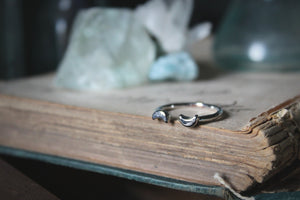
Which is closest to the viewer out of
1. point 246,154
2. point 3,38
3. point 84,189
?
point 246,154

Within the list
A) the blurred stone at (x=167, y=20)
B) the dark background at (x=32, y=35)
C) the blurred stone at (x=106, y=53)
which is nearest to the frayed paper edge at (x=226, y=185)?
the blurred stone at (x=106, y=53)

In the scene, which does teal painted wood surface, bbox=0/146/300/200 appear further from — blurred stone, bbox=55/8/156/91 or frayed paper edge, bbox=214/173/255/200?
blurred stone, bbox=55/8/156/91

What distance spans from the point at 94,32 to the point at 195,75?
178 millimetres

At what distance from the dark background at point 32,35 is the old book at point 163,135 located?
31 cm

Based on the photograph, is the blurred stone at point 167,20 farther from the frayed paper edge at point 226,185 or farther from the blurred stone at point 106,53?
the frayed paper edge at point 226,185

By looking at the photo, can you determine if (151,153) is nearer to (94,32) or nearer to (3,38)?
(94,32)

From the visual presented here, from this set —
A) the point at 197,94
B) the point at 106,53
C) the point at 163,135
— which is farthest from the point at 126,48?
the point at 163,135

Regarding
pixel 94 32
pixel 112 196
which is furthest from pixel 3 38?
pixel 112 196

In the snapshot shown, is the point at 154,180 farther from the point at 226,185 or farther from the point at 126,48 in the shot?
the point at 126,48

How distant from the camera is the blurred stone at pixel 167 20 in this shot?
0.68 m

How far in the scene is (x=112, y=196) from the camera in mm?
678

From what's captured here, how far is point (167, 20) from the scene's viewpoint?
2.26ft

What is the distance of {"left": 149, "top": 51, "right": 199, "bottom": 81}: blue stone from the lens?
64 centimetres

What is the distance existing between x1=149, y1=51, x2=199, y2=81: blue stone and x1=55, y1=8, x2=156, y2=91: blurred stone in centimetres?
2
